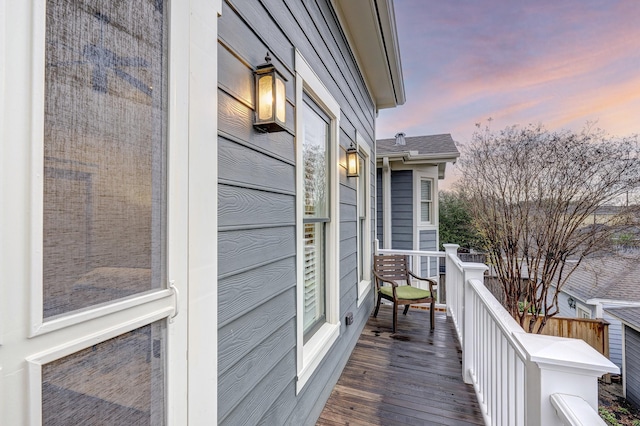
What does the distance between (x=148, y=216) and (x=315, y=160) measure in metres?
1.68

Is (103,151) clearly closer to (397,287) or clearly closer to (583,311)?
(397,287)

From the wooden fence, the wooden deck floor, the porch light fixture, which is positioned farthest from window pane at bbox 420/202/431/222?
the porch light fixture

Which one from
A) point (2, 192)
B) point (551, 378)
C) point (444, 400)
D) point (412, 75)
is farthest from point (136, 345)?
point (412, 75)

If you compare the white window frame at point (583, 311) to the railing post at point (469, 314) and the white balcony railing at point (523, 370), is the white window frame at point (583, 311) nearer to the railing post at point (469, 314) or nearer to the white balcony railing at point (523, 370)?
the railing post at point (469, 314)

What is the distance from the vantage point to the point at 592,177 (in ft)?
12.8

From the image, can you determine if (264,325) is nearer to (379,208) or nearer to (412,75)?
(379,208)

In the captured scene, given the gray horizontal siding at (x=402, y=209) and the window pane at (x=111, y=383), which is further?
the gray horizontal siding at (x=402, y=209)

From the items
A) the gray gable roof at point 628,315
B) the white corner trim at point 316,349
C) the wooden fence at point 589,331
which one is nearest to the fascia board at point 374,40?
the white corner trim at point 316,349

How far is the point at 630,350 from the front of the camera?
6.68m

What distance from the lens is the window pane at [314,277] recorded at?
2199 millimetres

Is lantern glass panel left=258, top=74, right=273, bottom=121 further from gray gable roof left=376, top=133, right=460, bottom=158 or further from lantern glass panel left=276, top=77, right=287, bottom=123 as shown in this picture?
gray gable roof left=376, top=133, right=460, bottom=158

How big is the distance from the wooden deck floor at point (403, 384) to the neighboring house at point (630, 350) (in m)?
5.86

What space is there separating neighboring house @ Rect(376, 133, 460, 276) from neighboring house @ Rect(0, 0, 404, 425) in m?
5.19

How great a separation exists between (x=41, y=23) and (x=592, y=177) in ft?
17.5
